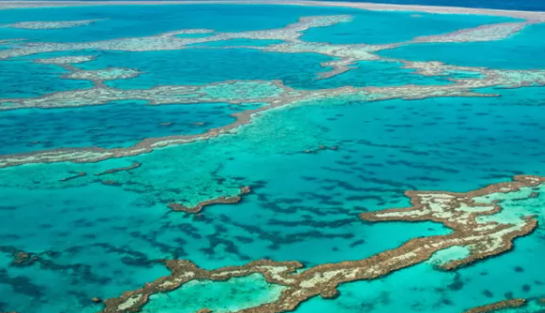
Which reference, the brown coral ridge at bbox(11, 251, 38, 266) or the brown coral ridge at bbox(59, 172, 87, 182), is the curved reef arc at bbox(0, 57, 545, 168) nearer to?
the brown coral ridge at bbox(59, 172, 87, 182)

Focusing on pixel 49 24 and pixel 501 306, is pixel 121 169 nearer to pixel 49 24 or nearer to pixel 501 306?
pixel 501 306

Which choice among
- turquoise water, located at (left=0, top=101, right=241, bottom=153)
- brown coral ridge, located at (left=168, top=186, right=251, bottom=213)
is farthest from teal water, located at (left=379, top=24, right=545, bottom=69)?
brown coral ridge, located at (left=168, top=186, right=251, bottom=213)

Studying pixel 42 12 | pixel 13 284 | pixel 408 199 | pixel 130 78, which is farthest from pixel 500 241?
pixel 42 12

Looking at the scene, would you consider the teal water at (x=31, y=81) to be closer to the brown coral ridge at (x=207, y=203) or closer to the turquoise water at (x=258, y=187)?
the turquoise water at (x=258, y=187)

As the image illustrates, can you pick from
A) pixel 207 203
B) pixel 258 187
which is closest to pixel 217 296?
pixel 207 203

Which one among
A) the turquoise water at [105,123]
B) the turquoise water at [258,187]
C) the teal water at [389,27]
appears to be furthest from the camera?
the teal water at [389,27]

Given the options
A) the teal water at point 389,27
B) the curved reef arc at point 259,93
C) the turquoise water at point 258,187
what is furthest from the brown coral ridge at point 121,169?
the teal water at point 389,27
